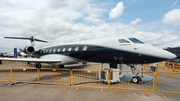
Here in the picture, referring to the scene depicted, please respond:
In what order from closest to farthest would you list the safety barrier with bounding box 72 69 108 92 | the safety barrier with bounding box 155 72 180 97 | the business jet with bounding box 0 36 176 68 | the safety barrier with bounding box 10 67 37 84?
the safety barrier with bounding box 155 72 180 97
the business jet with bounding box 0 36 176 68
the safety barrier with bounding box 72 69 108 92
the safety barrier with bounding box 10 67 37 84

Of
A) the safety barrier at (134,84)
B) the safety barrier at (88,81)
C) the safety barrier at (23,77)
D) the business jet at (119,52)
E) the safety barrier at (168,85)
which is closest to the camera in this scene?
the safety barrier at (168,85)

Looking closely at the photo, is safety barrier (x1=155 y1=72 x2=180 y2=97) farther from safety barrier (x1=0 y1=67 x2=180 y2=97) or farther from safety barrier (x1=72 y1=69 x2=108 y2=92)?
safety barrier (x1=72 y1=69 x2=108 y2=92)

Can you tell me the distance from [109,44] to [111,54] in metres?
0.78

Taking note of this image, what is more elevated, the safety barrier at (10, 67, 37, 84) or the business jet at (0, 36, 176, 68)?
the business jet at (0, 36, 176, 68)

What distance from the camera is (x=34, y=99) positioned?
4.36 m

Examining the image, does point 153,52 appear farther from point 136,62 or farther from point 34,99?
point 34,99

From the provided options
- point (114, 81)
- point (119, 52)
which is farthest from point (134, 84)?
point (119, 52)

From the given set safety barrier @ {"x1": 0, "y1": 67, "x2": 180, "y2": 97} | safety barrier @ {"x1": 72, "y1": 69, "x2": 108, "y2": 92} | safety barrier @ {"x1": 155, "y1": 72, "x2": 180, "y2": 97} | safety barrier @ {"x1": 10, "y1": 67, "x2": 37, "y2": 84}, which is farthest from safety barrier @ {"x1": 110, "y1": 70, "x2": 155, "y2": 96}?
safety barrier @ {"x1": 10, "y1": 67, "x2": 37, "y2": 84}

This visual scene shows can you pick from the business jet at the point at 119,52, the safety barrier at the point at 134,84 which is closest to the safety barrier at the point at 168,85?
the safety barrier at the point at 134,84

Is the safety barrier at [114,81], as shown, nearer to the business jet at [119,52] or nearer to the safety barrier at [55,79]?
the safety barrier at [55,79]

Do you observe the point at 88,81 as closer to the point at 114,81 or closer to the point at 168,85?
the point at 114,81

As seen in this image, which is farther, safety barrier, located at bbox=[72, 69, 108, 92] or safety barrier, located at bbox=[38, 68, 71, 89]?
safety barrier, located at bbox=[38, 68, 71, 89]

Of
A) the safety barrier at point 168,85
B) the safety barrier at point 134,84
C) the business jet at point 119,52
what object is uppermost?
the business jet at point 119,52

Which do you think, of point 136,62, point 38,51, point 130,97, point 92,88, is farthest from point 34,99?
point 38,51
